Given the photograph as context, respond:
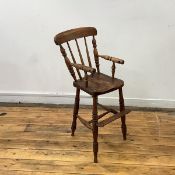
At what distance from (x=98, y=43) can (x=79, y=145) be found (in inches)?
41.2

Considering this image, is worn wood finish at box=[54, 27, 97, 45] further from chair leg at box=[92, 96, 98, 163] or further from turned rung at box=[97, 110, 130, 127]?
turned rung at box=[97, 110, 130, 127]

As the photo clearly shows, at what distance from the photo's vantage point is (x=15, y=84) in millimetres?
3359

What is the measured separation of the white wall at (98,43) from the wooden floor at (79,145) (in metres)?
0.24

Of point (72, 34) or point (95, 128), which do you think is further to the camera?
point (72, 34)

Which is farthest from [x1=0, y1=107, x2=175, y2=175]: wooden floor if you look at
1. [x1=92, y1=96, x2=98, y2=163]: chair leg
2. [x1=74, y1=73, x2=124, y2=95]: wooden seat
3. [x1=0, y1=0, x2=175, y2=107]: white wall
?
[x1=74, y1=73, x2=124, y2=95]: wooden seat

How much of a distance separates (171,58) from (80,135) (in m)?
1.18

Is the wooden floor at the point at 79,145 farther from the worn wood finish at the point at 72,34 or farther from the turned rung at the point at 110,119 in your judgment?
the worn wood finish at the point at 72,34

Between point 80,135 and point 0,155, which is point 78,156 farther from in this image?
point 0,155

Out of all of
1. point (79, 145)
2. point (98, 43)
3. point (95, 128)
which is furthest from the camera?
point (98, 43)

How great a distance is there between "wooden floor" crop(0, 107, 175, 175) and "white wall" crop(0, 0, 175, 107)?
0.24 meters

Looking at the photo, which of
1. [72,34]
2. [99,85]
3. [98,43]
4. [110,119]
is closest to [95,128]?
[110,119]

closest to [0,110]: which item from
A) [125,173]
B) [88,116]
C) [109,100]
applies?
[88,116]

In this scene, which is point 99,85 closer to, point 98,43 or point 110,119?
point 110,119

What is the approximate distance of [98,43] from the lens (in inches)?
122
